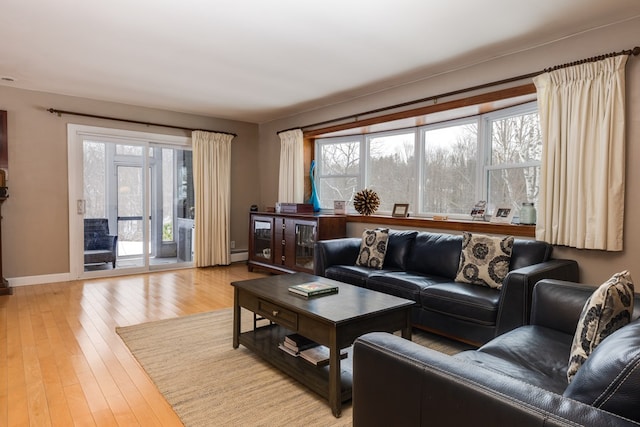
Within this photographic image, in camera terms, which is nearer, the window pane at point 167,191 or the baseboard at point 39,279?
the baseboard at point 39,279

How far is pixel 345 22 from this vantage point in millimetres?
2771

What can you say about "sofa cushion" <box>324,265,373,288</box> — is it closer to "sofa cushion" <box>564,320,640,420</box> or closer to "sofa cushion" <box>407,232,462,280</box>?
"sofa cushion" <box>407,232,462,280</box>

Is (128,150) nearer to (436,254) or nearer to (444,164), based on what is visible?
(444,164)

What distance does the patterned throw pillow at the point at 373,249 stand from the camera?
375cm

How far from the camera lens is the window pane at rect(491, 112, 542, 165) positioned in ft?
11.4

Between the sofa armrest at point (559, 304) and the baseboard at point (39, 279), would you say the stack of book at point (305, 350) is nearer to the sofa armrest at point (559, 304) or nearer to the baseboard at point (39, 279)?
the sofa armrest at point (559, 304)

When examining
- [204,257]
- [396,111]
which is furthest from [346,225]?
[204,257]

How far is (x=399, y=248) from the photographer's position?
379 cm

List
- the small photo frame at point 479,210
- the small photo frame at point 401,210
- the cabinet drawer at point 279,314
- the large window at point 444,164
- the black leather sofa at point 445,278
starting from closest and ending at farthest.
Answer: the cabinet drawer at point 279,314, the black leather sofa at point 445,278, the large window at point 444,164, the small photo frame at point 479,210, the small photo frame at point 401,210

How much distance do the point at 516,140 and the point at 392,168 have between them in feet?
5.08

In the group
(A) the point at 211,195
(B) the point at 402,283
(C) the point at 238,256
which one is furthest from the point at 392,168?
(C) the point at 238,256

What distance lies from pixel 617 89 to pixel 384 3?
67.6 inches

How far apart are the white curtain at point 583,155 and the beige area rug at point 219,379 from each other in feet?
4.07

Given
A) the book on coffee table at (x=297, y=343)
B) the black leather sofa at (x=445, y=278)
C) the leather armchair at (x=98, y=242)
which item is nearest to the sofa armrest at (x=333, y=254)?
the black leather sofa at (x=445, y=278)
